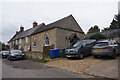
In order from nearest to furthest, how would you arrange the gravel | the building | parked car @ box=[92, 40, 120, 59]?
the gravel → parked car @ box=[92, 40, 120, 59] → the building

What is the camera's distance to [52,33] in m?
16.7

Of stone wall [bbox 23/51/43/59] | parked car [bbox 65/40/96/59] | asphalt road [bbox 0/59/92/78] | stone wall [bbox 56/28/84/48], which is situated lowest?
asphalt road [bbox 0/59/92/78]

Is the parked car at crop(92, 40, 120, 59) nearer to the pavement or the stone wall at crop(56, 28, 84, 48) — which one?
the pavement

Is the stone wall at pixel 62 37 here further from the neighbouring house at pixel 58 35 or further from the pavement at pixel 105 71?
the pavement at pixel 105 71

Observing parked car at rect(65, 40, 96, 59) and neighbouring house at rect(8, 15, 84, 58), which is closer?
parked car at rect(65, 40, 96, 59)

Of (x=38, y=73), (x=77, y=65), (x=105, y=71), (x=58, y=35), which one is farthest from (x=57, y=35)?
(x=105, y=71)

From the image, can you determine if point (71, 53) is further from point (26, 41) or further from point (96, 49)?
point (26, 41)

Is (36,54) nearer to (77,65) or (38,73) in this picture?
(77,65)

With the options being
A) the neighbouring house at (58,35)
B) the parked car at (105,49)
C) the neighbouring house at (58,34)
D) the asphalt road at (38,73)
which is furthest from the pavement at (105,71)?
the neighbouring house at (58,34)

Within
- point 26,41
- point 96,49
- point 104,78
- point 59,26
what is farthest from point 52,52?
point 26,41

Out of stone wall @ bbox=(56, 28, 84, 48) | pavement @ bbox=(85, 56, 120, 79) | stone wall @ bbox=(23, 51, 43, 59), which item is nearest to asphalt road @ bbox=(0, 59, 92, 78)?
pavement @ bbox=(85, 56, 120, 79)

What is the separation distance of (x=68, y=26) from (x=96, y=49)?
34.0 ft

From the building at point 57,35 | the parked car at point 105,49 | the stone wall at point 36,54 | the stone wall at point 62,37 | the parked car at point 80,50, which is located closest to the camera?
the parked car at point 105,49

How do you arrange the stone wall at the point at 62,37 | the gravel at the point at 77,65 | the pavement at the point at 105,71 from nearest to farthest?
1. the pavement at the point at 105,71
2. the gravel at the point at 77,65
3. the stone wall at the point at 62,37
